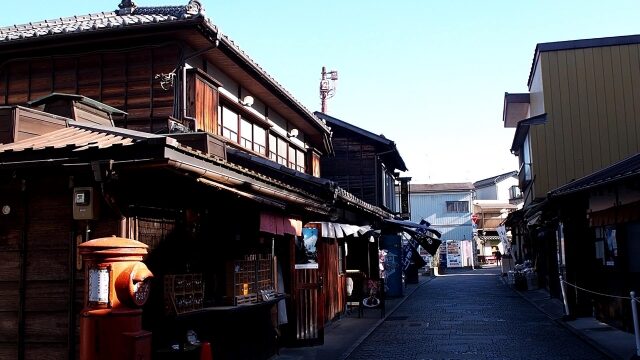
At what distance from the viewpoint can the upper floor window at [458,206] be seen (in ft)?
191

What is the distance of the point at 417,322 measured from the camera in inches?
709

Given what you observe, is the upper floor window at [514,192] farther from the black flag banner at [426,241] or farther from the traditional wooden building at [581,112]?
the traditional wooden building at [581,112]

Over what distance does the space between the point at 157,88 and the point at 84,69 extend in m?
1.86

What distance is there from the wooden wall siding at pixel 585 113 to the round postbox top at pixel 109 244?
61.1 feet

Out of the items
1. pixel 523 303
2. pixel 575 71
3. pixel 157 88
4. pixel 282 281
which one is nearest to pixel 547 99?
pixel 575 71

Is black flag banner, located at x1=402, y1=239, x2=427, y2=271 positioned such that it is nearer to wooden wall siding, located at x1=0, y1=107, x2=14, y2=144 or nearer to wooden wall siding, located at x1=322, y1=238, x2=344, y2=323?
wooden wall siding, located at x1=322, y1=238, x2=344, y2=323

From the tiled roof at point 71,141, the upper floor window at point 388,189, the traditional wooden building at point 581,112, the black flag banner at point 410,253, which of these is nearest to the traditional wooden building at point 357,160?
the upper floor window at point 388,189

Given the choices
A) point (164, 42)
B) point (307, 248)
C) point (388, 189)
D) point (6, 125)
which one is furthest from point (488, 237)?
point (6, 125)

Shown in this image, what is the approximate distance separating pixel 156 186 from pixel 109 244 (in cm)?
154

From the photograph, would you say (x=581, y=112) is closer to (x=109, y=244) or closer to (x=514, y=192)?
(x=109, y=244)

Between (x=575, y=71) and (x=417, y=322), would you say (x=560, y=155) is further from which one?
(x=417, y=322)

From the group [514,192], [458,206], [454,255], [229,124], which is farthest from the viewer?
[514,192]

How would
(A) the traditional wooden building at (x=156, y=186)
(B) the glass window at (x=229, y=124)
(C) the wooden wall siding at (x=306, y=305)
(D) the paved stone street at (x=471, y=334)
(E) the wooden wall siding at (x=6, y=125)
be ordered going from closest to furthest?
1. (A) the traditional wooden building at (x=156, y=186)
2. (E) the wooden wall siding at (x=6, y=125)
3. (D) the paved stone street at (x=471, y=334)
4. (C) the wooden wall siding at (x=306, y=305)
5. (B) the glass window at (x=229, y=124)

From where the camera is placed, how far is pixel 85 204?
727 centimetres
